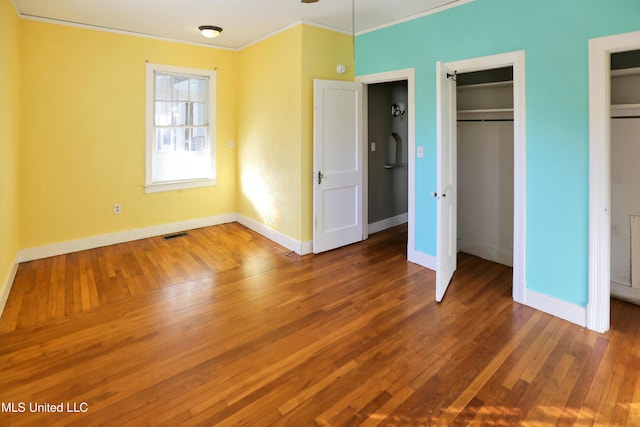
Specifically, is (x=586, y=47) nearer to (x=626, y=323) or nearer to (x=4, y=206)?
(x=626, y=323)

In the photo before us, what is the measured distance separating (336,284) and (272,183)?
195 cm

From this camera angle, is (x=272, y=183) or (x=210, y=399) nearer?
(x=210, y=399)

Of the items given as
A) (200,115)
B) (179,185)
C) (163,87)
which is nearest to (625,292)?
(179,185)

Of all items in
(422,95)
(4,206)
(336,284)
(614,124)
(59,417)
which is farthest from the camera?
(422,95)

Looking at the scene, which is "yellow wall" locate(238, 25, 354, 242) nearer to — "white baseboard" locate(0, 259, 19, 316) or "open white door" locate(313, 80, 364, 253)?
"open white door" locate(313, 80, 364, 253)

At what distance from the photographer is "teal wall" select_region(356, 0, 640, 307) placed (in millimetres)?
2688

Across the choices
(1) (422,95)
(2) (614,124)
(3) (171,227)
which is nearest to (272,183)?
(3) (171,227)

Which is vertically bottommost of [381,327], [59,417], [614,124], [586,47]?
[59,417]

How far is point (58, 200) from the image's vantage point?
4.44 metres

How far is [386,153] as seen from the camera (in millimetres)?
5613

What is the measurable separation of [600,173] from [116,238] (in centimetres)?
519

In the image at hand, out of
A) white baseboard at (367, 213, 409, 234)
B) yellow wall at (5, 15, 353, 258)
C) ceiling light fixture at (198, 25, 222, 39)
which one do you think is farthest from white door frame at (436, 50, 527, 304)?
ceiling light fixture at (198, 25, 222, 39)

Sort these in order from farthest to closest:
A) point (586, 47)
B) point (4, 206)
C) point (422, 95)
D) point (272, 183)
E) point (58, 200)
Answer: point (272, 183), point (58, 200), point (422, 95), point (4, 206), point (586, 47)

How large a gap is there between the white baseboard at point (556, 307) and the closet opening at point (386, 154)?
85.6 inches
